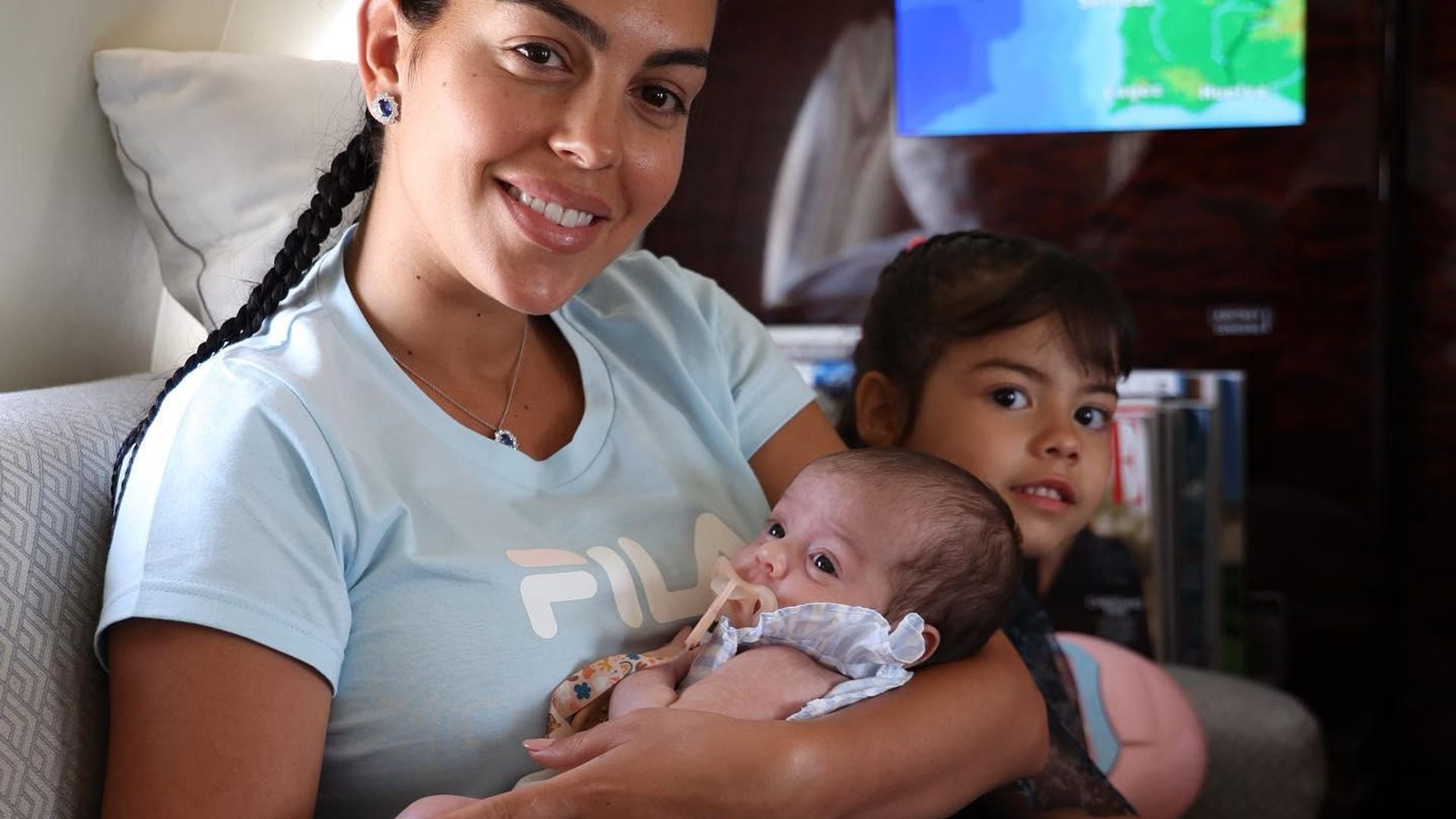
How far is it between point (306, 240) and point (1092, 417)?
87 cm

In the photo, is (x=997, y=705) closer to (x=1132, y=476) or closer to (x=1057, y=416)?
(x=1057, y=416)

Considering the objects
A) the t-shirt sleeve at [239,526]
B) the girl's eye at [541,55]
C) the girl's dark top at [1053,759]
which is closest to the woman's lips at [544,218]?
the girl's eye at [541,55]

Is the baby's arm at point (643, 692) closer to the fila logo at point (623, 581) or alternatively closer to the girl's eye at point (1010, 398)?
the fila logo at point (623, 581)

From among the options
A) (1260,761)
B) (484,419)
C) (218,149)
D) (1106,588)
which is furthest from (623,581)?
(1106,588)

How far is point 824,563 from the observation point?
50.7 inches

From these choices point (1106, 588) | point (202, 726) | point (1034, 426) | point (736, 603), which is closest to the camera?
point (202, 726)

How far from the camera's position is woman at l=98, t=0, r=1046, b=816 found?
1010mm

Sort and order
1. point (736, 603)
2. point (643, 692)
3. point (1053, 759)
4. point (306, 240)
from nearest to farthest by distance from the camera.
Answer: point (643, 692), point (736, 603), point (306, 240), point (1053, 759)

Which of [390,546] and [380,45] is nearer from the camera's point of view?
[390,546]

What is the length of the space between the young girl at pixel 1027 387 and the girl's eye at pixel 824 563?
0.96 feet

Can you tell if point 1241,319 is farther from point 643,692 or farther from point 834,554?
point 643,692

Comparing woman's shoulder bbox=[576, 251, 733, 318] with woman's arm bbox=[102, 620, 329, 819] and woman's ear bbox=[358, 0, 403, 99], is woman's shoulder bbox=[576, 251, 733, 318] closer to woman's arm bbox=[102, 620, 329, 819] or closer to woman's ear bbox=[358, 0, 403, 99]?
woman's ear bbox=[358, 0, 403, 99]

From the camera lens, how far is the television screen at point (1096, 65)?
9.18 ft

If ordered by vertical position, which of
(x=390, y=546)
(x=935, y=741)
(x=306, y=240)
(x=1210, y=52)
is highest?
(x=1210, y=52)
